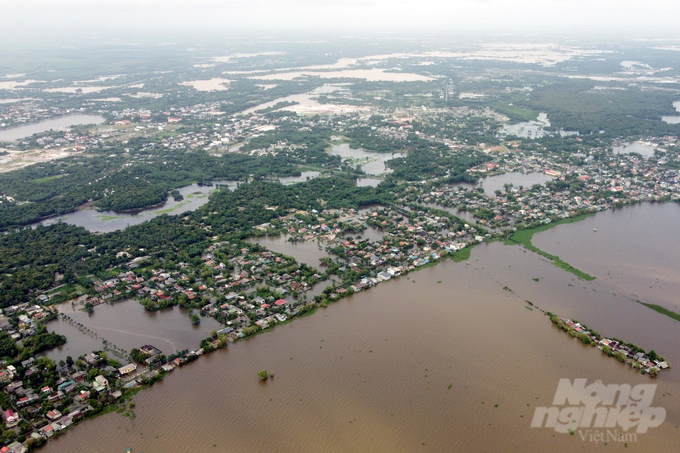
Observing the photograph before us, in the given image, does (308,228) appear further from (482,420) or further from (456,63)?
(456,63)

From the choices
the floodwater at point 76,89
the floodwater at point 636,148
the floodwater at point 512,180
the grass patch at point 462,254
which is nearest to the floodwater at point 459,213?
the grass patch at point 462,254

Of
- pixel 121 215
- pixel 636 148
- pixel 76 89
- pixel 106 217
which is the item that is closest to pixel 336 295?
pixel 121 215

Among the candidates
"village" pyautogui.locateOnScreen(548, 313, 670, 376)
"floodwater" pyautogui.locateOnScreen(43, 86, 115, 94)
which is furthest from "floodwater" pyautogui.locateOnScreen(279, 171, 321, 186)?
"floodwater" pyautogui.locateOnScreen(43, 86, 115, 94)

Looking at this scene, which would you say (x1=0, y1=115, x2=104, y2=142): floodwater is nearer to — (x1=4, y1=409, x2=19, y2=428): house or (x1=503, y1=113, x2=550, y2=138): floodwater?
(x1=4, y1=409, x2=19, y2=428): house

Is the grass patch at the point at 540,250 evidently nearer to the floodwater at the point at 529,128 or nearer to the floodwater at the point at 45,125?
the floodwater at the point at 529,128

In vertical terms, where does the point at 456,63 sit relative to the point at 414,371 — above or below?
above

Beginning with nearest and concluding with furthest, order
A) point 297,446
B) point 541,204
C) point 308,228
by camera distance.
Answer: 1. point 297,446
2. point 308,228
3. point 541,204

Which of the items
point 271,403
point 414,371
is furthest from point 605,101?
point 271,403
